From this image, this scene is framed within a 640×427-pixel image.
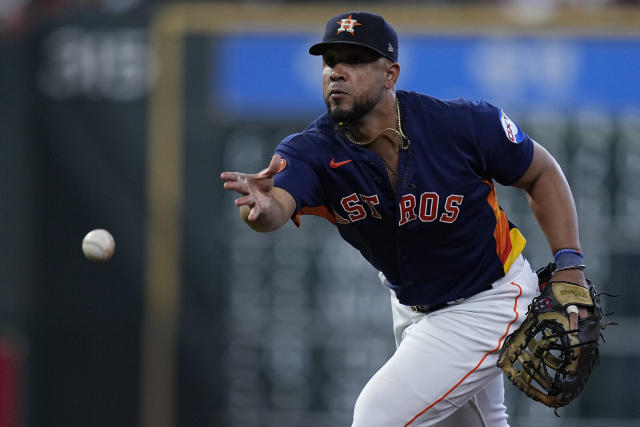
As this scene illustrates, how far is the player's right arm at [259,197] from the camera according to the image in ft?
12.1

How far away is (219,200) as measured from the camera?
8.20 meters

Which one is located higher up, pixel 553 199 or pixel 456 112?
pixel 456 112

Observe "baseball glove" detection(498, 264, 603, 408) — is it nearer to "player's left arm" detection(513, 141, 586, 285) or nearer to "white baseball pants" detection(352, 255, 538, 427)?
"white baseball pants" detection(352, 255, 538, 427)

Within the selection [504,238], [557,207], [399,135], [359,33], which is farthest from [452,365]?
[359,33]

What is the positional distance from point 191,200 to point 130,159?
571 mm

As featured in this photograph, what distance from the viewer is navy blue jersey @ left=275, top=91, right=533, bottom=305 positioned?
4.22m

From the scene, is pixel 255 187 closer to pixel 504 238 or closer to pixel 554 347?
pixel 504 238

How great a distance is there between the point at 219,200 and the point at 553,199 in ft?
13.8

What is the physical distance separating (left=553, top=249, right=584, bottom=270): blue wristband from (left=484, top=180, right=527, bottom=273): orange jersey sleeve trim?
197mm

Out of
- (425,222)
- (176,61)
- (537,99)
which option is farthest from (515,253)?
(176,61)

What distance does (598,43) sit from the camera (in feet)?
26.7

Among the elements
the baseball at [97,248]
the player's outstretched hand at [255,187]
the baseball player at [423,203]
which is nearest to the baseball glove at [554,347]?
the baseball player at [423,203]

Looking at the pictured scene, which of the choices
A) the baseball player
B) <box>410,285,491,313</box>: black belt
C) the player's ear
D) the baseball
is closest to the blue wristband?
the baseball player

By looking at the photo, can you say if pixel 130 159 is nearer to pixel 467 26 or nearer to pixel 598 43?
pixel 467 26
